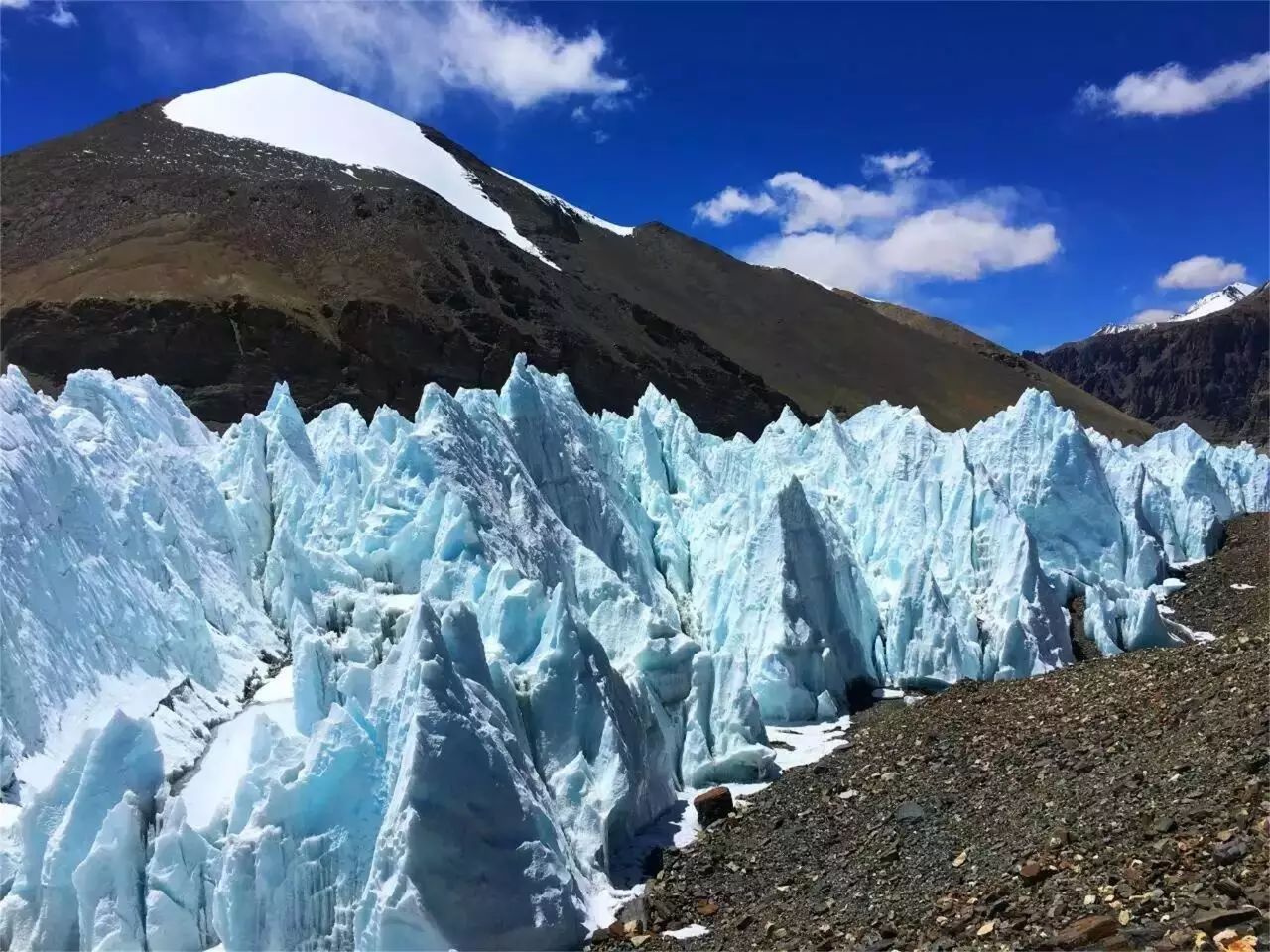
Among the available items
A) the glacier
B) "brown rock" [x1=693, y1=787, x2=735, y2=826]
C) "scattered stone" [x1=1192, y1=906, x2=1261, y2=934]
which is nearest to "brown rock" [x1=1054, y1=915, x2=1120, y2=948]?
"scattered stone" [x1=1192, y1=906, x2=1261, y2=934]

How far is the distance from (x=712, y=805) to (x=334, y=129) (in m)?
113

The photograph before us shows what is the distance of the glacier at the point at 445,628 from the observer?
10539 millimetres

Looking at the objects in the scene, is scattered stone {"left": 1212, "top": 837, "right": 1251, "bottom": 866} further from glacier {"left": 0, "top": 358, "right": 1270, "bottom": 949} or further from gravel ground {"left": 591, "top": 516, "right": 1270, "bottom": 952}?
glacier {"left": 0, "top": 358, "right": 1270, "bottom": 949}

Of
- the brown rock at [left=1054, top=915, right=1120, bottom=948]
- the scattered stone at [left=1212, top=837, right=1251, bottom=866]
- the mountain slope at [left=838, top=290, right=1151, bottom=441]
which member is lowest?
the brown rock at [left=1054, top=915, right=1120, bottom=948]

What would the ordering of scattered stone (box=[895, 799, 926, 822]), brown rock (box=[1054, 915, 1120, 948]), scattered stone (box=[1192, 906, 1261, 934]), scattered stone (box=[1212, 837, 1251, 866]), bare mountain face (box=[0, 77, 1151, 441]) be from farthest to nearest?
bare mountain face (box=[0, 77, 1151, 441]), scattered stone (box=[895, 799, 926, 822]), scattered stone (box=[1212, 837, 1251, 866]), brown rock (box=[1054, 915, 1120, 948]), scattered stone (box=[1192, 906, 1261, 934])

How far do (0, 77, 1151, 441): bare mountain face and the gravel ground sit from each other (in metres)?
52.7

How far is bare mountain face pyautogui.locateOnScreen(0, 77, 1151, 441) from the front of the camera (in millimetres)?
62500

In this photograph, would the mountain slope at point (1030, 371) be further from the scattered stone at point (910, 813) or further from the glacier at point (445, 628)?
the scattered stone at point (910, 813)

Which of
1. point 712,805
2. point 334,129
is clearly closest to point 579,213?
point 334,129

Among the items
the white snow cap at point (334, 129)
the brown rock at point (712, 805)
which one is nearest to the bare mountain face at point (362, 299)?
the white snow cap at point (334, 129)

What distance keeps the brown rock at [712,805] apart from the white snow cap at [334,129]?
319 feet

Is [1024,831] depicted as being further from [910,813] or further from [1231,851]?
[1231,851]

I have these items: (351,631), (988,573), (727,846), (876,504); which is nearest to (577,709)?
(727,846)

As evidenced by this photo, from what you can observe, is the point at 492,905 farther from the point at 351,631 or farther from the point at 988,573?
the point at 988,573
